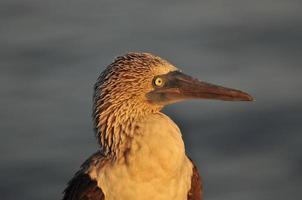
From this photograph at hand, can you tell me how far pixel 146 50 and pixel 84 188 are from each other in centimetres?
701

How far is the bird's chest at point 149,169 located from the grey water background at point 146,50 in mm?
4744

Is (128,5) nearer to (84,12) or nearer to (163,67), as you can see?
(84,12)

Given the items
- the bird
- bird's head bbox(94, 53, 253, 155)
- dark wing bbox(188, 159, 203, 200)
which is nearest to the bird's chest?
the bird

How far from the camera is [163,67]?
10.2 metres

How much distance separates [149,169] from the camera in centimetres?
1004

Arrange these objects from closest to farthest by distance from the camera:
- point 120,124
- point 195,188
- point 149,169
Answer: point 149,169
point 120,124
point 195,188

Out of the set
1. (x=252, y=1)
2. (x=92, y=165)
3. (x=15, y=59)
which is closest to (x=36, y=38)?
(x=15, y=59)

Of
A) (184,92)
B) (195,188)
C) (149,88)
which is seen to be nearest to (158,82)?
(149,88)

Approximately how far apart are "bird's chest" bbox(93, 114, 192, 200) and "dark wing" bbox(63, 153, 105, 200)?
59 mm

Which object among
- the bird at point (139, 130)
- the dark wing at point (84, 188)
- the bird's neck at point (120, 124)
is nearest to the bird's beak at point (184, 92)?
the bird at point (139, 130)

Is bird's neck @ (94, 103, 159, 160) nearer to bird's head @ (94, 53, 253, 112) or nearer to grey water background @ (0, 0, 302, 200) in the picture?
bird's head @ (94, 53, 253, 112)

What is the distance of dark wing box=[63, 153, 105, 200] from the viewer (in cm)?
1017

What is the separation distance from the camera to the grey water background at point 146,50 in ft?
50.4

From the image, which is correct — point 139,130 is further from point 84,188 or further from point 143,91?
point 84,188
